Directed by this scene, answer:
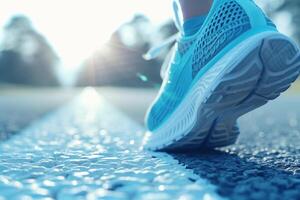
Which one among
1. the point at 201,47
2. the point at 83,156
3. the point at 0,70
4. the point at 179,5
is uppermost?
the point at 0,70

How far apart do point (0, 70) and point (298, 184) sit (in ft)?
146

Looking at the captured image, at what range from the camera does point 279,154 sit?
201 cm

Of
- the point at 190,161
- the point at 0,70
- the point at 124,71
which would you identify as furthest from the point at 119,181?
the point at 0,70

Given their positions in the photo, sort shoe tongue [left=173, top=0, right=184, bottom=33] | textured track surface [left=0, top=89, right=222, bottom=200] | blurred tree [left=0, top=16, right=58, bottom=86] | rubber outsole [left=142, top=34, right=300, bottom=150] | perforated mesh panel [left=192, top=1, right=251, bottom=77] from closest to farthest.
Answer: textured track surface [left=0, top=89, right=222, bottom=200] < rubber outsole [left=142, top=34, right=300, bottom=150] < perforated mesh panel [left=192, top=1, right=251, bottom=77] < shoe tongue [left=173, top=0, right=184, bottom=33] < blurred tree [left=0, top=16, right=58, bottom=86]

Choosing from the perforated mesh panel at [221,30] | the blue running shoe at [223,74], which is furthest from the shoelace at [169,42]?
the perforated mesh panel at [221,30]

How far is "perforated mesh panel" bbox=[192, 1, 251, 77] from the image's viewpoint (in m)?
1.65

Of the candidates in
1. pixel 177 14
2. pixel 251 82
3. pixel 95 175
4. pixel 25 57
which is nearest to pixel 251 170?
pixel 251 82

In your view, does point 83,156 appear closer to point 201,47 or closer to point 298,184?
point 201,47

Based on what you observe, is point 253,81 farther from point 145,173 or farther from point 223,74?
point 145,173

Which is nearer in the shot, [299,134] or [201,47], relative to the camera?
[201,47]

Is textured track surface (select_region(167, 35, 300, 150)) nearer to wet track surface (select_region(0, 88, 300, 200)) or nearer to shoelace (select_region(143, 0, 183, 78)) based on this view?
wet track surface (select_region(0, 88, 300, 200))

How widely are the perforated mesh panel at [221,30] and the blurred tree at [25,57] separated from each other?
4105 centimetres

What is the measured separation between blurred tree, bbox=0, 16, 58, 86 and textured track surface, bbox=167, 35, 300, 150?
1620 inches

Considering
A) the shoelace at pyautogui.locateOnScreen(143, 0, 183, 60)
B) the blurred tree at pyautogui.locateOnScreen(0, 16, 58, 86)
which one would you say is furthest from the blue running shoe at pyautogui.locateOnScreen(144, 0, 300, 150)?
the blurred tree at pyautogui.locateOnScreen(0, 16, 58, 86)
